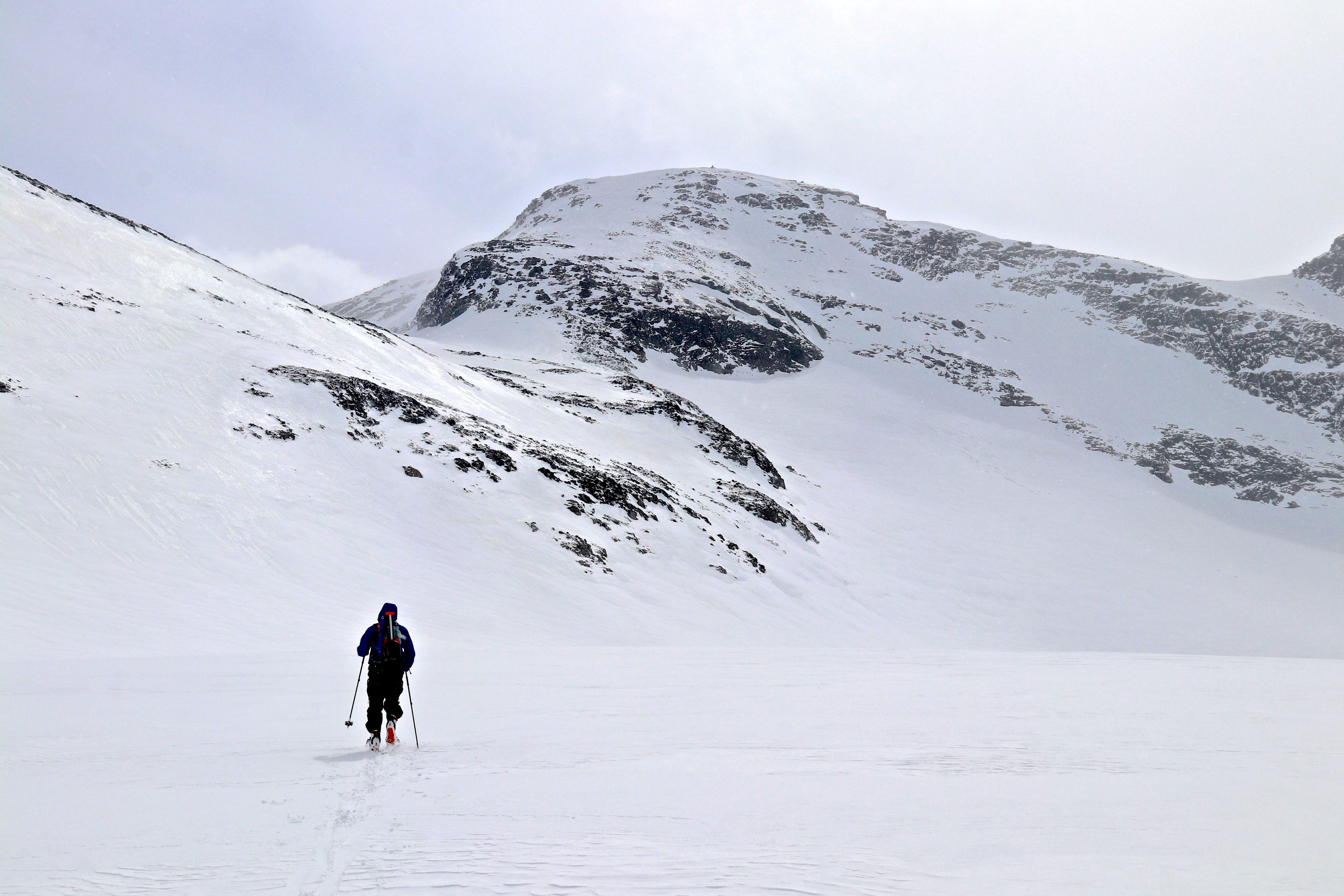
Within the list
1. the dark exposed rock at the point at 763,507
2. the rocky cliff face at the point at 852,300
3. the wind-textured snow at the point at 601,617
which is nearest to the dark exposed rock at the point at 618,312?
the rocky cliff face at the point at 852,300

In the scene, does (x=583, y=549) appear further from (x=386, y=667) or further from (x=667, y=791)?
(x=667, y=791)

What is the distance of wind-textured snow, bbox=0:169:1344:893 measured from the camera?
14.6ft

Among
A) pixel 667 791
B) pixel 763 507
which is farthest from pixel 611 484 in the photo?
pixel 667 791

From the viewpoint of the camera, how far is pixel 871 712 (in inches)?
346

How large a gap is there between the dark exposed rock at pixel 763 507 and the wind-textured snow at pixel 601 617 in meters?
0.34

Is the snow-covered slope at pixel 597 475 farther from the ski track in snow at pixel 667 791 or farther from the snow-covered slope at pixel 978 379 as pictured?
the ski track in snow at pixel 667 791

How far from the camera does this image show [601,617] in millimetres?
21422

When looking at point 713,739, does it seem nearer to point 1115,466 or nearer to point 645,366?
point 645,366

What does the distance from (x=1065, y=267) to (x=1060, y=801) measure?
5404 inches

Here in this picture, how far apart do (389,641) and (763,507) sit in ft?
99.0

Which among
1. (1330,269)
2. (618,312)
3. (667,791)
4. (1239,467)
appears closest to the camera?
(667,791)

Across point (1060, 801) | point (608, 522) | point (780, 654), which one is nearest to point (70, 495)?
point (608, 522)

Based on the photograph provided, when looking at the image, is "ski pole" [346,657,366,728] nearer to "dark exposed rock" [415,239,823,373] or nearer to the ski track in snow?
the ski track in snow

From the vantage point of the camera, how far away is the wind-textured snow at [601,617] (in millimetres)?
4461
